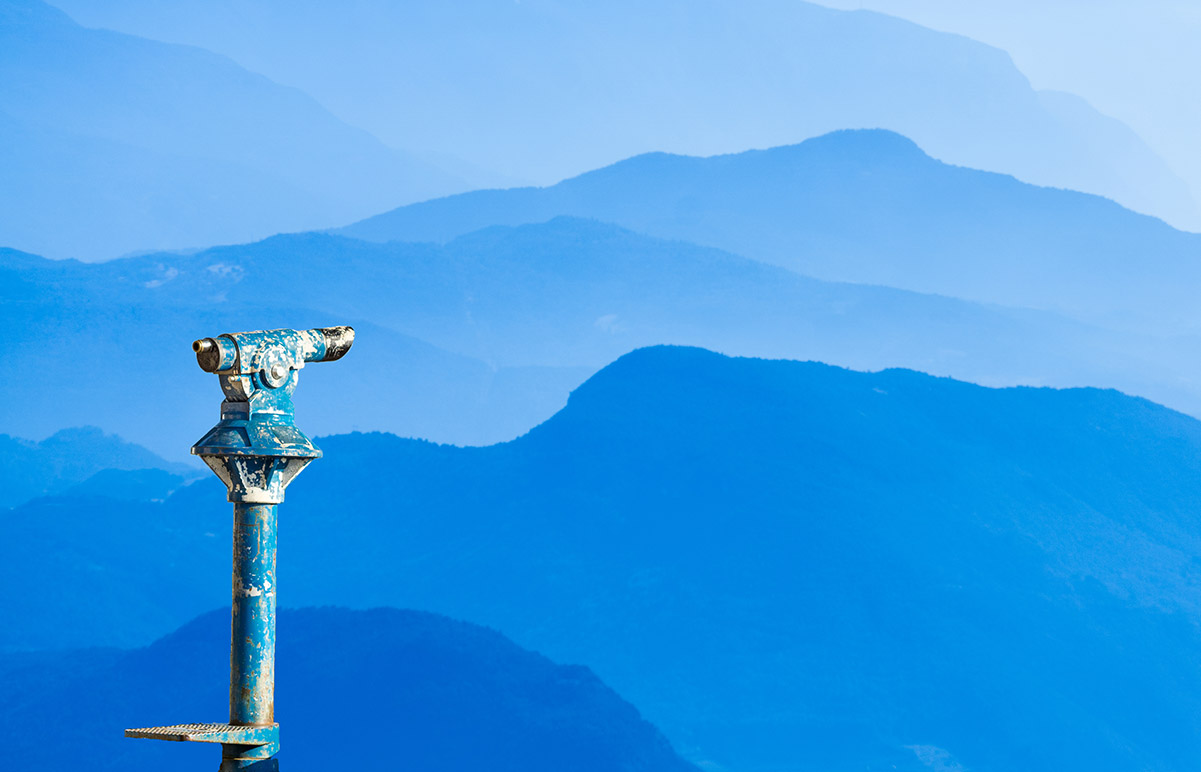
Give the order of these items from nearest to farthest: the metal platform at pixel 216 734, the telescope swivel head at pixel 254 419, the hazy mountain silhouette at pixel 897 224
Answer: the metal platform at pixel 216 734, the telescope swivel head at pixel 254 419, the hazy mountain silhouette at pixel 897 224

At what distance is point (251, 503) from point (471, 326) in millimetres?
55593

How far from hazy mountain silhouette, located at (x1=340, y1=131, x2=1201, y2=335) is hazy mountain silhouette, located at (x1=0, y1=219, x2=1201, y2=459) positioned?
468cm

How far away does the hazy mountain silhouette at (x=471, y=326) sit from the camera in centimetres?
4931

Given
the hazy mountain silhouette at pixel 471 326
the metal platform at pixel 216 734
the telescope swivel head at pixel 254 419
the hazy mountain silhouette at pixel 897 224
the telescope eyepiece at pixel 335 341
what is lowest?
the metal platform at pixel 216 734

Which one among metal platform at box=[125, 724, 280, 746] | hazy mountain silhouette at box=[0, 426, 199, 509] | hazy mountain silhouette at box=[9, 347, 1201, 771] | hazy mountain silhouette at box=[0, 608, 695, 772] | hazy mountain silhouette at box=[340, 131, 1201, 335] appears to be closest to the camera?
metal platform at box=[125, 724, 280, 746]

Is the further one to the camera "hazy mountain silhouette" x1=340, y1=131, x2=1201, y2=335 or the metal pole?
"hazy mountain silhouette" x1=340, y1=131, x2=1201, y2=335

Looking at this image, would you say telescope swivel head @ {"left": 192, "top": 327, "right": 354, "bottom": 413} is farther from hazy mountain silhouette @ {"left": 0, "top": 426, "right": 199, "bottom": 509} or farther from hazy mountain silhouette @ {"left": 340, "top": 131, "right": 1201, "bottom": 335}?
hazy mountain silhouette @ {"left": 340, "top": 131, "right": 1201, "bottom": 335}

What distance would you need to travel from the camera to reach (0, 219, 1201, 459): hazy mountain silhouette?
4931cm

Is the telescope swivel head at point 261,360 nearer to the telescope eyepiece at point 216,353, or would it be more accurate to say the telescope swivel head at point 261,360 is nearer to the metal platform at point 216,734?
the telescope eyepiece at point 216,353

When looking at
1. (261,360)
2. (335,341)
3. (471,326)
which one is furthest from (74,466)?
(261,360)

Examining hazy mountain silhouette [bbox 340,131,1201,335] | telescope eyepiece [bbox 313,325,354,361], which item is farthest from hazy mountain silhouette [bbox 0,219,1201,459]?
telescope eyepiece [bbox 313,325,354,361]

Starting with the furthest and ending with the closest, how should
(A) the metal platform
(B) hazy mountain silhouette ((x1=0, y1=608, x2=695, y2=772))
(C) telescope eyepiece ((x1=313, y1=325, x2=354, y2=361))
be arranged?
(B) hazy mountain silhouette ((x1=0, y1=608, x2=695, y2=772))
(C) telescope eyepiece ((x1=313, y1=325, x2=354, y2=361))
(A) the metal platform

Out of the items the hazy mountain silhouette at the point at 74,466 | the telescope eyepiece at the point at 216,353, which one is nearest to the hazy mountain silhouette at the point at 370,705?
the telescope eyepiece at the point at 216,353

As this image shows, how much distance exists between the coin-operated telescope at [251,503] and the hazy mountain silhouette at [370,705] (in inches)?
557
